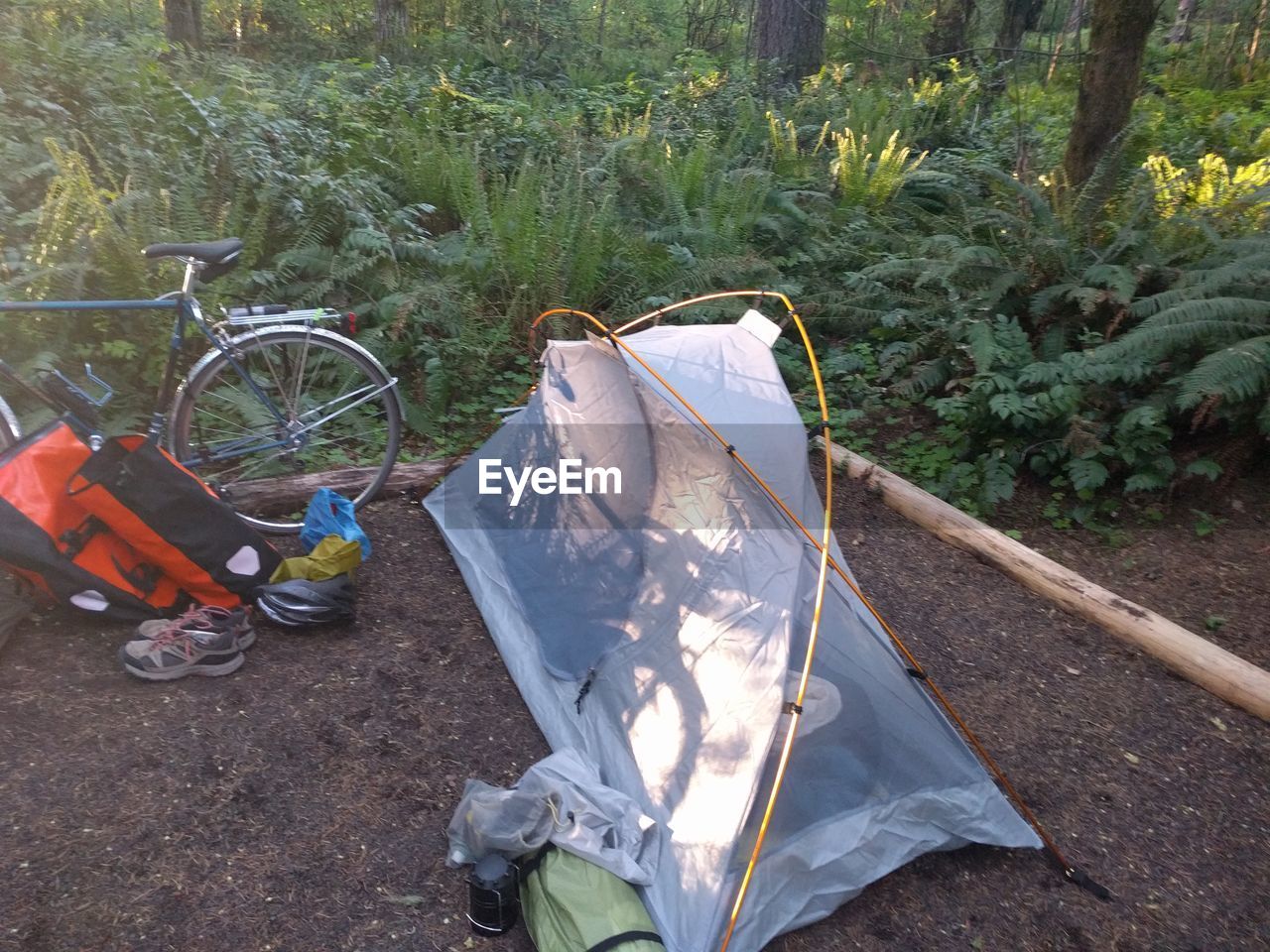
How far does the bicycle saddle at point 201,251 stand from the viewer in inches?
133

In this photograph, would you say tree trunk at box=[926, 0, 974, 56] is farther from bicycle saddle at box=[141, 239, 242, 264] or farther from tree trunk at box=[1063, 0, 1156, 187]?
bicycle saddle at box=[141, 239, 242, 264]

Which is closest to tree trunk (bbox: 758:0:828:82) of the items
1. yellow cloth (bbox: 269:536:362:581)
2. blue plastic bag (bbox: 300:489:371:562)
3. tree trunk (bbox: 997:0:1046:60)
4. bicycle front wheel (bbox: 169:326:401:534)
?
tree trunk (bbox: 997:0:1046:60)

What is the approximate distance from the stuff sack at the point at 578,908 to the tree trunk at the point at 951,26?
10.6 meters

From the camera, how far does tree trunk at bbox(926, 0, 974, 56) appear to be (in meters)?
10.4

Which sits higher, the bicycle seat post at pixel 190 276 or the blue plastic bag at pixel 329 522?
the bicycle seat post at pixel 190 276

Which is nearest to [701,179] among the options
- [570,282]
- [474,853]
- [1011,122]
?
[570,282]

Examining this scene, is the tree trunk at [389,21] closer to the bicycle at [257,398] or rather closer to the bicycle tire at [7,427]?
the bicycle at [257,398]

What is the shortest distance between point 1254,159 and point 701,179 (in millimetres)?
3980

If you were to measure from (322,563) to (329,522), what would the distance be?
29 cm

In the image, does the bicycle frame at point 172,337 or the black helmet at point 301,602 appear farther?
the bicycle frame at point 172,337

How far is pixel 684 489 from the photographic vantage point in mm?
2900

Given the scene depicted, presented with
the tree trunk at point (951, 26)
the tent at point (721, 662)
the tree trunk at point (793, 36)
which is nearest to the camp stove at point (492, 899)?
the tent at point (721, 662)

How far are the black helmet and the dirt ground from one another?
0.10 metres

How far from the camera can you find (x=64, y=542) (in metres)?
2.94
